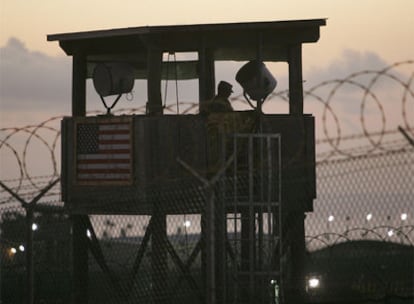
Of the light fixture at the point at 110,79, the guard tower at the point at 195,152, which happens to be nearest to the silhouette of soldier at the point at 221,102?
the guard tower at the point at 195,152

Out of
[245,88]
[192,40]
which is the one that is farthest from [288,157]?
[192,40]

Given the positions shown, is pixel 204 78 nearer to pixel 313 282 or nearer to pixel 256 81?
pixel 256 81

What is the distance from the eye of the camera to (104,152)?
709 inches

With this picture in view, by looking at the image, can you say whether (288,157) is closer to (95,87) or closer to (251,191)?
(251,191)

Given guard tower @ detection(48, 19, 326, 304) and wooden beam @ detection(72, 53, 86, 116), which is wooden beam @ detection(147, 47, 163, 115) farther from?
wooden beam @ detection(72, 53, 86, 116)

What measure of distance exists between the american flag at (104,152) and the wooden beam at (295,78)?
2782 mm

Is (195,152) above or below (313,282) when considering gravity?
above

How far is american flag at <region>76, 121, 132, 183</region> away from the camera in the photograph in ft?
58.2

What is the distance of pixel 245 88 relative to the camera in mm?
17828

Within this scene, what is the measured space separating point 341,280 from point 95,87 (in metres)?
5.98

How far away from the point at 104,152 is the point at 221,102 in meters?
2.28

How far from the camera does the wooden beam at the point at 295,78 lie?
59.5ft

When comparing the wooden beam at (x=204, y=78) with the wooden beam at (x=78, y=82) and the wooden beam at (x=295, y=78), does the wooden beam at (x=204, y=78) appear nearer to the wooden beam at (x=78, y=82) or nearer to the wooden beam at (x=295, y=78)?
the wooden beam at (x=295, y=78)

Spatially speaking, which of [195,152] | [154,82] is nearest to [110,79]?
[154,82]
